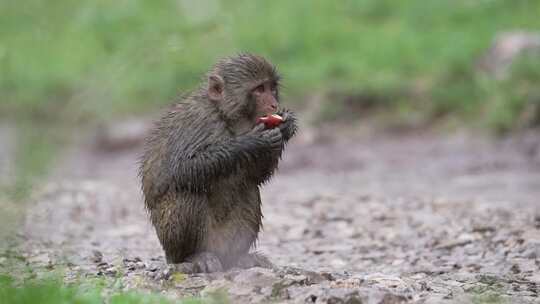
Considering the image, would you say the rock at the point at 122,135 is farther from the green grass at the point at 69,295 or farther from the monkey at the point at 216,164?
the green grass at the point at 69,295

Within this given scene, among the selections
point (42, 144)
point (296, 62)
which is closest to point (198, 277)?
point (42, 144)

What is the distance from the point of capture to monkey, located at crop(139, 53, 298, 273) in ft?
19.0

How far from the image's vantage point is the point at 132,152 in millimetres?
16109

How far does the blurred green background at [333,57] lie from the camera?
14.7 meters

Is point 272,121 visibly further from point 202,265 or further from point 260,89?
point 202,265

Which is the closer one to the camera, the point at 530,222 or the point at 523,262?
the point at 523,262

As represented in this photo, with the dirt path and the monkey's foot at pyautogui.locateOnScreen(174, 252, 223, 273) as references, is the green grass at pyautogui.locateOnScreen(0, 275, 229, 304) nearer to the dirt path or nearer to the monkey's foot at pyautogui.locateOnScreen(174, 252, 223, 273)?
the dirt path

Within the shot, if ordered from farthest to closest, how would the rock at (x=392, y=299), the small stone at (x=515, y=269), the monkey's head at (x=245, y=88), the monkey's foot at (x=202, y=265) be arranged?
the small stone at (x=515, y=269) < the monkey's head at (x=245, y=88) < the monkey's foot at (x=202, y=265) < the rock at (x=392, y=299)

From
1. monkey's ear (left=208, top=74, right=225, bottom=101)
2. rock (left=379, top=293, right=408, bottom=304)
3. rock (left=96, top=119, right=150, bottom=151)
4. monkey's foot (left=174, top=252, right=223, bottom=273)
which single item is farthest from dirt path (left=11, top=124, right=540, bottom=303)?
monkey's ear (left=208, top=74, right=225, bottom=101)

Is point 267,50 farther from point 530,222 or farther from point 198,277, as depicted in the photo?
point 198,277

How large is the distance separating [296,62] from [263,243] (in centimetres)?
900

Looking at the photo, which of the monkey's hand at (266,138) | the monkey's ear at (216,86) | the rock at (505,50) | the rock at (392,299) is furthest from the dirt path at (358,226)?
the rock at (505,50)

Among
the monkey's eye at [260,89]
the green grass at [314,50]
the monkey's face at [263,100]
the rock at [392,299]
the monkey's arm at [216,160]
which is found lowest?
the rock at [392,299]

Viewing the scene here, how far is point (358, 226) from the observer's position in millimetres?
9070
